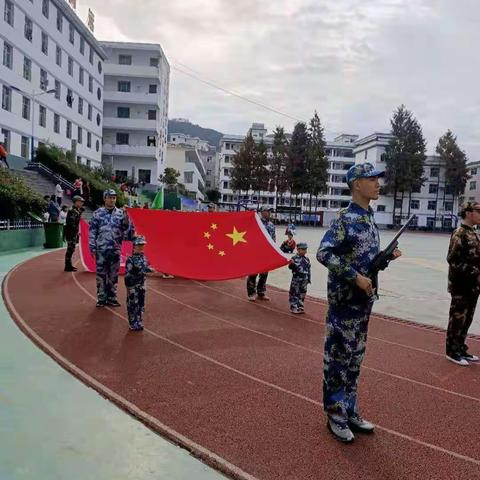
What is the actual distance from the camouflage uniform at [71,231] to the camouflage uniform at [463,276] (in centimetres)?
928

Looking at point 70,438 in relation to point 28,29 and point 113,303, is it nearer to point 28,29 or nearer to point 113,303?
point 113,303

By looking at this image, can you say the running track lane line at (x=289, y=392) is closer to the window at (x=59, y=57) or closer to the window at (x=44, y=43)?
the window at (x=44, y=43)

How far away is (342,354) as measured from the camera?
12.9 feet

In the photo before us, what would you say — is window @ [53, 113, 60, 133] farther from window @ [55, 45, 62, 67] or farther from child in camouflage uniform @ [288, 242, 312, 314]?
child in camouflage uniform @ [288, 242, 312, 314]

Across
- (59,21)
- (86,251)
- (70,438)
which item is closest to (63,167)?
(59,21)

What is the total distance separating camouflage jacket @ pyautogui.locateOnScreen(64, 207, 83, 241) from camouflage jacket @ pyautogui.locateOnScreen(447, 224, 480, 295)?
929 cm

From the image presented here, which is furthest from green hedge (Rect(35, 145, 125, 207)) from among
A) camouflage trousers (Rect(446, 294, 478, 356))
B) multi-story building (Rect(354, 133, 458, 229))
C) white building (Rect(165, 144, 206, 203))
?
multi-story building (Rect(354, 133, 458, 229))

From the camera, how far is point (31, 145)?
1319 inches

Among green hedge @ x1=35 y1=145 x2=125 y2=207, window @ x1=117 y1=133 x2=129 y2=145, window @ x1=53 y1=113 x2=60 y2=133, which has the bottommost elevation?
green hedge @ x1=35 y1=145 x2=125 y2=207

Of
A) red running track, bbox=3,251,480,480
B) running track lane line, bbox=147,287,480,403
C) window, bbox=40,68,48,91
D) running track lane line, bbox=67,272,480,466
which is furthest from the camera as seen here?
window, bbox=40,68,48,91

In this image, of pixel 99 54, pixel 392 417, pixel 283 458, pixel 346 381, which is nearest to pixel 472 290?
pixel 392 417

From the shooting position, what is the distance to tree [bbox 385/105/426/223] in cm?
7025

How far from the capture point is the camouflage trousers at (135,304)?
6.97m

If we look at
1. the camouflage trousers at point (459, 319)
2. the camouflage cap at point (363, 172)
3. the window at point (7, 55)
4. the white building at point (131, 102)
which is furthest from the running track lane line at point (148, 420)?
the white building at point (131, 102)
